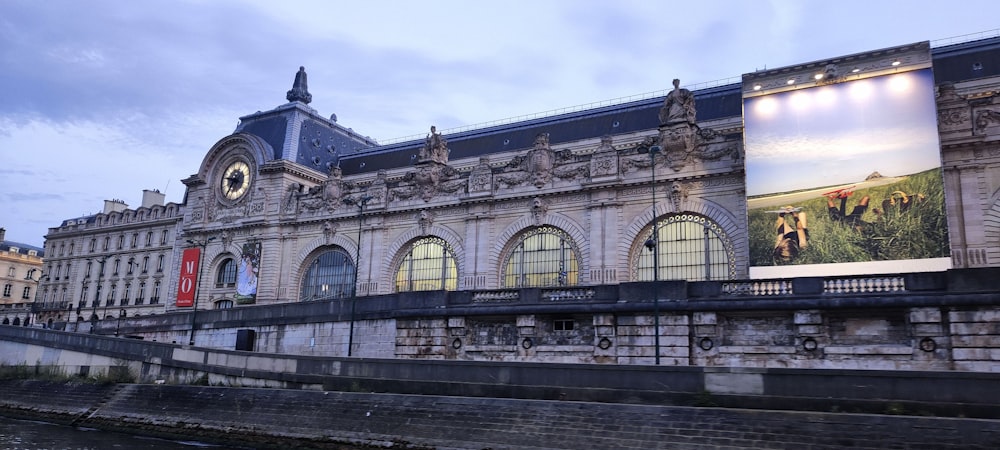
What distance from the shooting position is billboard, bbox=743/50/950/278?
114 feet

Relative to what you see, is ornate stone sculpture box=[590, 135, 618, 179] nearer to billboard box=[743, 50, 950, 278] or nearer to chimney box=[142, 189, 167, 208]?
billboard box=[743, 50, 950, 278]

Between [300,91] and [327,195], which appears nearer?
[327,195]

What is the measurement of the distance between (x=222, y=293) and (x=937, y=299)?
50486 mm

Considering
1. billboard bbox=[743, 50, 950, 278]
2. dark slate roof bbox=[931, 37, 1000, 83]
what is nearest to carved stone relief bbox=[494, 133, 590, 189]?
billboard bbox=[743, 50, 950, 278]

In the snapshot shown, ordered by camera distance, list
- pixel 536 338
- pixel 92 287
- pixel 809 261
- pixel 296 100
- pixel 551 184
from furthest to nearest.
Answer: pixel 92 287 → pixel 296 100 → pixel 551 184 → pixel 809 261 → pixel 536 338

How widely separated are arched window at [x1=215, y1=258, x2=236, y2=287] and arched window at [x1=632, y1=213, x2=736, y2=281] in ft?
109

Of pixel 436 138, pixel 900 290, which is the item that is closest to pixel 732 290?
pixel 900 290

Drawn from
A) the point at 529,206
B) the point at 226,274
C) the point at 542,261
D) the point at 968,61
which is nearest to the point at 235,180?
the point at 226,274

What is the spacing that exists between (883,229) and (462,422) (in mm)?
21774

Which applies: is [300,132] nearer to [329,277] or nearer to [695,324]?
[329,277]

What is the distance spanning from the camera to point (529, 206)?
48.3 metres

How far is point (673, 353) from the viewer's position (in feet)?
101

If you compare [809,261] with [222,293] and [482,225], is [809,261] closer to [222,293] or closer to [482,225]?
[482,225]

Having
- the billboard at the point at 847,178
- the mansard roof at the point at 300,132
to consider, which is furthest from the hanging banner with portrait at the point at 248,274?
the billboard at the point at 847,178
